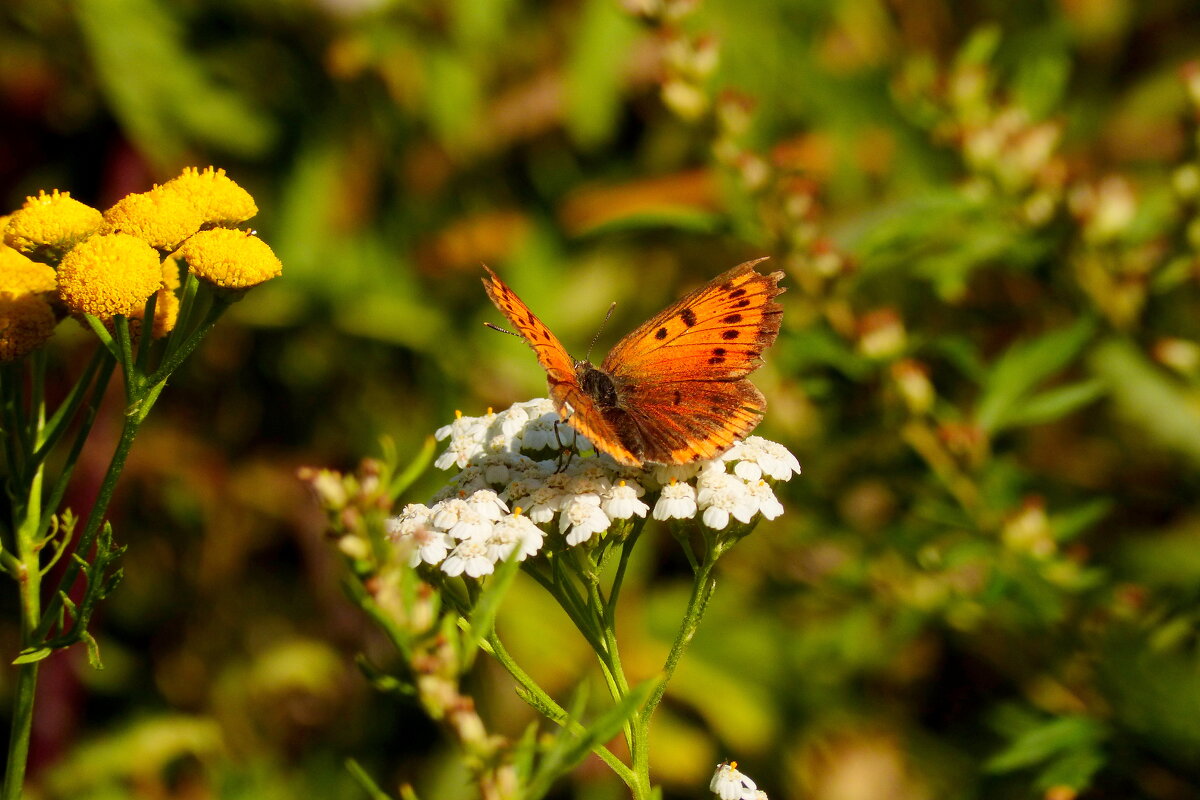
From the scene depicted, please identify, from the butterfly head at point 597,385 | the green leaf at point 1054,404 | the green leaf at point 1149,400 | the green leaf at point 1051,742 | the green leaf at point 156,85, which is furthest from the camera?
the green leaf at point 156,85

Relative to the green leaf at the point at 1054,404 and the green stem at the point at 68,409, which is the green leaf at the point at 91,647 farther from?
the green leaf at the point at 1054,404

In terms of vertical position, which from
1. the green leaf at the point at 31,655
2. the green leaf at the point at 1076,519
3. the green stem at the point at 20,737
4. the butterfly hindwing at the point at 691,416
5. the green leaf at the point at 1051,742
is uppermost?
the green leaf at the point at 1076,519

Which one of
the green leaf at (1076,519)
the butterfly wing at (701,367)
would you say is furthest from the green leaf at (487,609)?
the green leaf at (1076,519)

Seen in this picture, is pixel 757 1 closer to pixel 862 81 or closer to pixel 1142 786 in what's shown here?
pixel 862 81

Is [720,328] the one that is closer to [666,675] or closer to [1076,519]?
[666,675]

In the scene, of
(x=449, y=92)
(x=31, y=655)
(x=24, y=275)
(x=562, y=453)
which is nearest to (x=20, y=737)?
(x=31, y=655)

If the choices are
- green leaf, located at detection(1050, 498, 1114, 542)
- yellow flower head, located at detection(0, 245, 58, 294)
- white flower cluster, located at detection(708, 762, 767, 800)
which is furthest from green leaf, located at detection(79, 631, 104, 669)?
green leaf, located at detection(1050, 498, 1114, 542)
